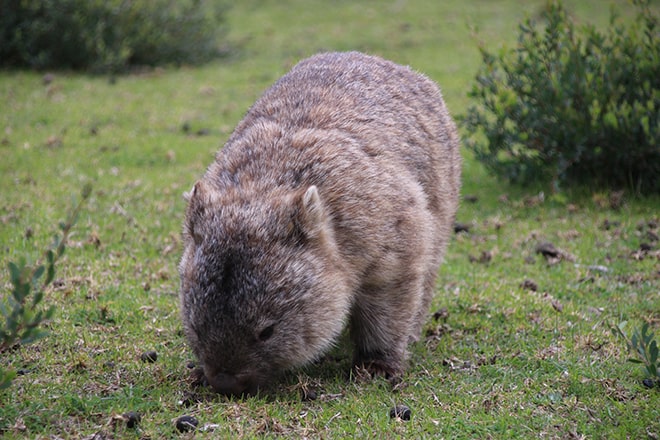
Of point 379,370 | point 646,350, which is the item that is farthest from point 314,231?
point 646,350

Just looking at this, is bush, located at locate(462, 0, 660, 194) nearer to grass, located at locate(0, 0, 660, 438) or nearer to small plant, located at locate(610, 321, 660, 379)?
grass, located at locate(0, 0, 660, 438)

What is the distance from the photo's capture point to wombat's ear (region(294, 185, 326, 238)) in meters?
4.10

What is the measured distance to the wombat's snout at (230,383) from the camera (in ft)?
13.2

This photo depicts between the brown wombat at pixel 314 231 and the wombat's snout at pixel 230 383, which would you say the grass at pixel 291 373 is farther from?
the brown wombat at pixel 314 231

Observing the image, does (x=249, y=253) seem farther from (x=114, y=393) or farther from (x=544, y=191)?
(x=544, y=191)

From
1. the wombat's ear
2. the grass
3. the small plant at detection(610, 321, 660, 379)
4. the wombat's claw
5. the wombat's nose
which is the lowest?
the grass

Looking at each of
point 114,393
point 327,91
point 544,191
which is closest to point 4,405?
point 114,393

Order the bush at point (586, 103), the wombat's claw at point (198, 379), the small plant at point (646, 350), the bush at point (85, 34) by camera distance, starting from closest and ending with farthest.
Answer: the small plant at point (646, 350)
the wombat's claw at point (198, 379)
the bush at point (586, 103)
the bush at point (85, 34)

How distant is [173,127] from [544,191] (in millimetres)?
4944

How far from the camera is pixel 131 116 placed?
10781 millimetres

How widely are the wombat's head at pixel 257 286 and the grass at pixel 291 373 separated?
0.86 ft

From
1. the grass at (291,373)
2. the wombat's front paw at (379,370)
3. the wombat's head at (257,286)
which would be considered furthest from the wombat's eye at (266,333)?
the wombat's front paw at (379,370)

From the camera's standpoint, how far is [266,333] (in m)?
4.01

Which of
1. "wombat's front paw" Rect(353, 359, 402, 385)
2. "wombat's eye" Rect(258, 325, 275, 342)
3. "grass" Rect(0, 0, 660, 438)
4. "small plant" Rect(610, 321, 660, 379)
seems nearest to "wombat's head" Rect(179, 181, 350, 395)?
"wombat's eye" Rect(258, 325, 275, 342)
